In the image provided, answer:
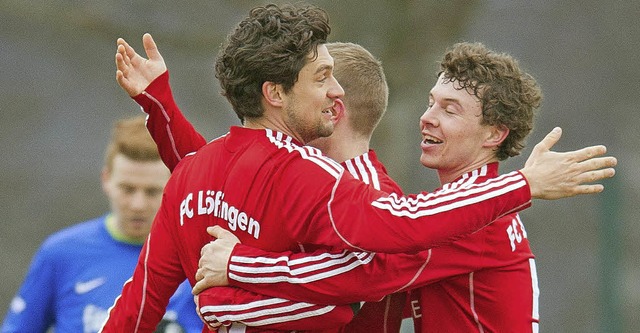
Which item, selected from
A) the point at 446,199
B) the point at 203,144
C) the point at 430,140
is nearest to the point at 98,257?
the point at 203,144

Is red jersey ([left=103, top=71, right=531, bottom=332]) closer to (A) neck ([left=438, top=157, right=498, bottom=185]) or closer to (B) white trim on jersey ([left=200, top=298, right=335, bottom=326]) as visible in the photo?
(B) white trim on jersey ([left=200, top=298, right=335, bottom=326])

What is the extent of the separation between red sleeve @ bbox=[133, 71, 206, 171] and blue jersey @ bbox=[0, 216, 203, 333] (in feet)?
4.23

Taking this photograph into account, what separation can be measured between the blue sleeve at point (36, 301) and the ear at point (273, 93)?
2.06m

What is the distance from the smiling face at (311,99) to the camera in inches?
162

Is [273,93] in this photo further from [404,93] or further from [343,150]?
[404,93]

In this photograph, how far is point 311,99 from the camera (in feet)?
13.5

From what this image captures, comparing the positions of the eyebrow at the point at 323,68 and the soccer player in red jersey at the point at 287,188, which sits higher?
the eyebrow at the point at 323,68

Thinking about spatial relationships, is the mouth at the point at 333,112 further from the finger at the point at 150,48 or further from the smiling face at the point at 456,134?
the finger at the point at 150,48

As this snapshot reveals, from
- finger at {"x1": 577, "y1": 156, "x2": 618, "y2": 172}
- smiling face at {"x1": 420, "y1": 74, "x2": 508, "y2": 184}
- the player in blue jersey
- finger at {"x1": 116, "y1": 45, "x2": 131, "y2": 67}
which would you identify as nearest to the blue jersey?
the player in blue jersey

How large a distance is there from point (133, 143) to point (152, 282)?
1702 millimetres

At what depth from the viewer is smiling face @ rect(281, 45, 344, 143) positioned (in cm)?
411

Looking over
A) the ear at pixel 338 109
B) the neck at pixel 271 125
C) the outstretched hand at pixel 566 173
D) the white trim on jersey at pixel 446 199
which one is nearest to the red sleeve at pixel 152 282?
the neck at pixel 271 125

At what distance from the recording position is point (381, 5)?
1071 centimetres

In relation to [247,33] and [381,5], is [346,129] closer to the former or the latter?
[247,33]
